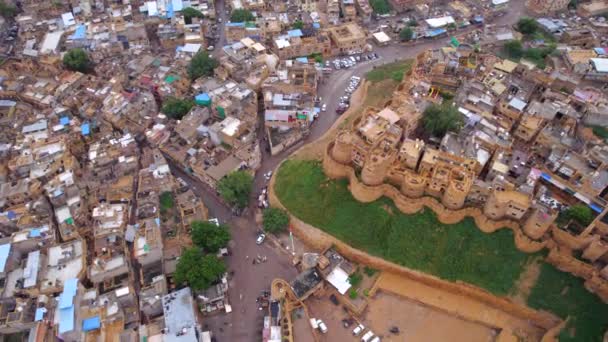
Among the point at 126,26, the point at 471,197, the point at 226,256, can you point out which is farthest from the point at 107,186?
the point at 471,197

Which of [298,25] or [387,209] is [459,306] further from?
[298,25]

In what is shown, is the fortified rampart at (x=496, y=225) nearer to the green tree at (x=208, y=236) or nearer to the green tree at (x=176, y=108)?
the green tree at (x=208, y=236)

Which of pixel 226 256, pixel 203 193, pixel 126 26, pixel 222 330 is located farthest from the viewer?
pixel 126 26

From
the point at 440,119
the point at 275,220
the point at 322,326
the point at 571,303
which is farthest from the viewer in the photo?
the point at 275,220

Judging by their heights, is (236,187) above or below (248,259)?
above

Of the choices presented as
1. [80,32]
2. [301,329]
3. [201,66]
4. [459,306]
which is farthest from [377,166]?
[80,32]

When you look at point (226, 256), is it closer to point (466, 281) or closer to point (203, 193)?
point (203, 193)

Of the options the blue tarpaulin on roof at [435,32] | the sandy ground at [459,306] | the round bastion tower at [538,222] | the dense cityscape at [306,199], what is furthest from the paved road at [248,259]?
the round bastion tower at [538,222]
